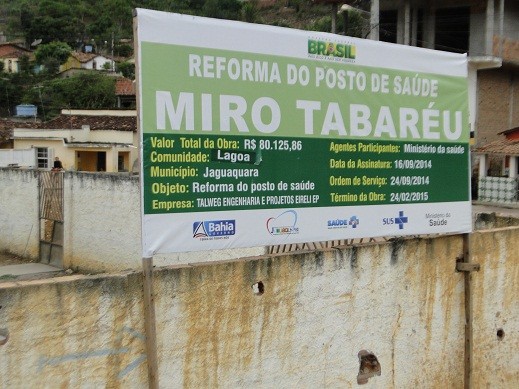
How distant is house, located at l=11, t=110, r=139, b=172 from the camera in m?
30.5

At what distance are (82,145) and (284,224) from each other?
1043 inches

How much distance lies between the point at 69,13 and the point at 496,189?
77434mm

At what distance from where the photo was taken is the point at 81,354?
3.99 metres

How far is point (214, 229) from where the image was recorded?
4469 millimetres

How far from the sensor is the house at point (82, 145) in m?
30.5

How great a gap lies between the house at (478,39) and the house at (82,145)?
39.7ft

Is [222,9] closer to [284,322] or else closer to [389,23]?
[389,23]

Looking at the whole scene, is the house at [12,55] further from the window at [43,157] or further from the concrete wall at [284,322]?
the concrete wall at [284,322]

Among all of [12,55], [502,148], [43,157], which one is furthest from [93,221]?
[12,55]

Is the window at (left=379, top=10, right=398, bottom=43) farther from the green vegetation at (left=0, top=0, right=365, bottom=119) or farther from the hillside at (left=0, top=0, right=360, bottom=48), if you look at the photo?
the hillside at (left=0, top=0, right=360, bottom=48)

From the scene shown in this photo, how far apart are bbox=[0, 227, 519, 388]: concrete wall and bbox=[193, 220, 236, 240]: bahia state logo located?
23 centimetres

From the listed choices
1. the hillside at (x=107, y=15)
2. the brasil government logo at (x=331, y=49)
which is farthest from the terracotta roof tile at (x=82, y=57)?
the brasil government logo at (x=331, y=49)

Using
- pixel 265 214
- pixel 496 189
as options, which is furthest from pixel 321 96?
pixel 496 189

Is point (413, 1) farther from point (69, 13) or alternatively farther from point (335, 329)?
point (69, 13)
